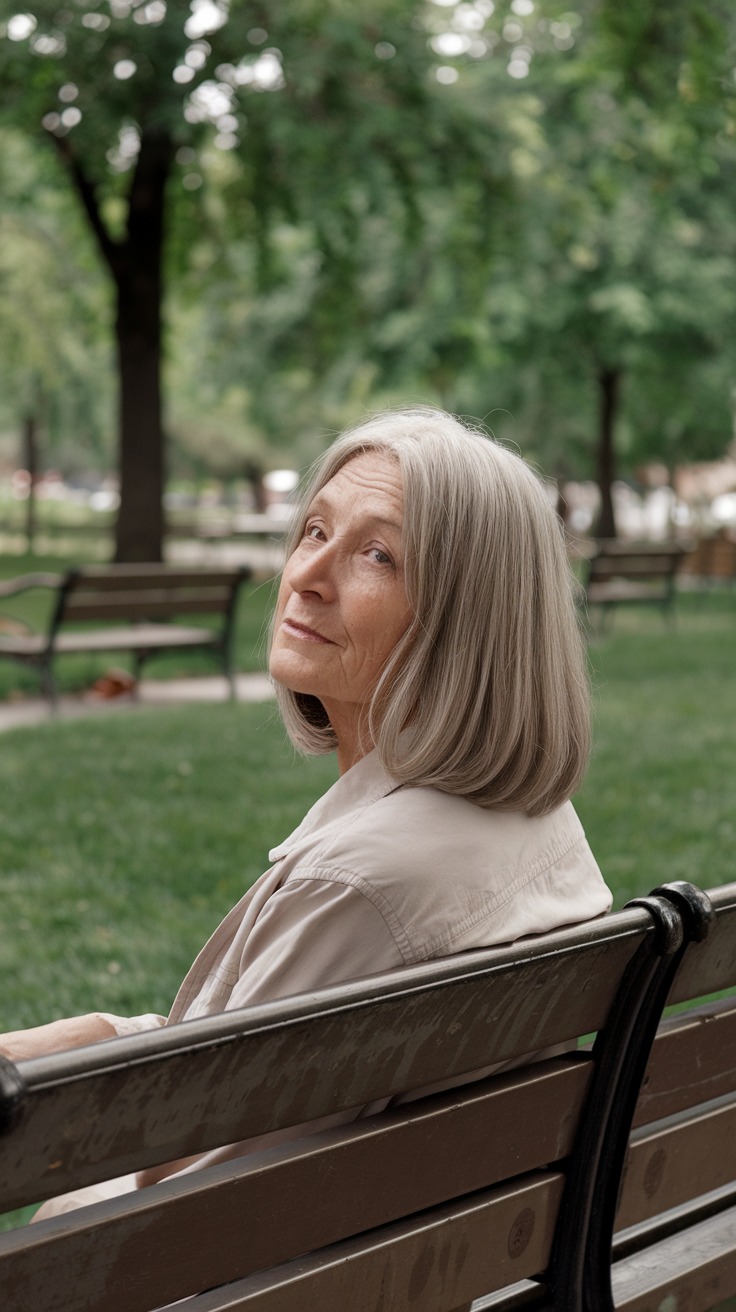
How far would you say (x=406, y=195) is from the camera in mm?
13000

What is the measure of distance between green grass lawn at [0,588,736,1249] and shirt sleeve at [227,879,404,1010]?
1161 mm

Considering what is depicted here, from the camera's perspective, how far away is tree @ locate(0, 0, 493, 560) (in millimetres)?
11188

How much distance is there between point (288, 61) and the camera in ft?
37.3

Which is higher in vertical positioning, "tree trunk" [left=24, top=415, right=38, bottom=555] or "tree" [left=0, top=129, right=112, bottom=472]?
"tree" [left=0, top=129, right=112, bottom=472]

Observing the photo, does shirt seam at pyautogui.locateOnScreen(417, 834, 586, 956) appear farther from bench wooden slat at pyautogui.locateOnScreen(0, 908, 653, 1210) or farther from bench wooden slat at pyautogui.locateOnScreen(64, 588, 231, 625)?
bench wooden slat at pyautogui.locateOnScreen(64, 588, 231, 625)

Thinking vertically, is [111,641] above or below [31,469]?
above

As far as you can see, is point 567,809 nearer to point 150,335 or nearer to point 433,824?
point 433,824

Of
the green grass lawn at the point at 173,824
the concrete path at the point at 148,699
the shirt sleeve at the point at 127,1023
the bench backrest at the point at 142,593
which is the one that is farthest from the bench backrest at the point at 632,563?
the shirt sleeve at the point at 127,1023

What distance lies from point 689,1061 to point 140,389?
13.9m

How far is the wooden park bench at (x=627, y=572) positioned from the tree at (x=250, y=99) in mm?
4381

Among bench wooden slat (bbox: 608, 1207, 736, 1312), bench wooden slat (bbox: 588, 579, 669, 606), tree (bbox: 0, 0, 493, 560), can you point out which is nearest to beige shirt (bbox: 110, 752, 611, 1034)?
bench wooden slat (bbox: 608, 1207, 736, 1312)

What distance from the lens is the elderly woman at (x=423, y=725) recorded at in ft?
5.26

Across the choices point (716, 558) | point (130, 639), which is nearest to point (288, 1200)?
point (130, 639)

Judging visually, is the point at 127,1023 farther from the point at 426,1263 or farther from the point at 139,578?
the point at 139,578
